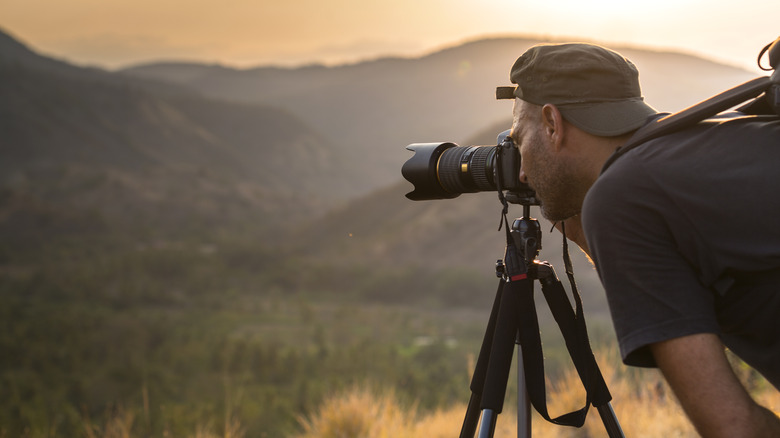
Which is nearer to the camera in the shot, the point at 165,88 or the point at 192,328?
the point at 192,328

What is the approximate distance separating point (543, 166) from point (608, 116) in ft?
0.57

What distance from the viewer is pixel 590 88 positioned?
142 cm

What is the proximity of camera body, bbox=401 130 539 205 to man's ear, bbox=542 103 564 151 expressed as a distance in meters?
0.29

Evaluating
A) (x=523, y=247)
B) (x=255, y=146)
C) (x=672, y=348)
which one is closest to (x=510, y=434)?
(x=523, y=247)

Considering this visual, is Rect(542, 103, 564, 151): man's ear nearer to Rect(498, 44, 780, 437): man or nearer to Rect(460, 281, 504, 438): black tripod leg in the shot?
Rect(498, 44, 780, 437): man

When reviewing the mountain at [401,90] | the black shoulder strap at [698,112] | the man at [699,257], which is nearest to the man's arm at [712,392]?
the man at [699,257]

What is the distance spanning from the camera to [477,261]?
80.5ft

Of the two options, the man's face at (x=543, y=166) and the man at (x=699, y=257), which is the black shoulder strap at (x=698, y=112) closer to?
the man at (x=699, y=257)

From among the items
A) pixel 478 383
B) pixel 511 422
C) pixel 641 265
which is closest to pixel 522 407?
pixel 478 383

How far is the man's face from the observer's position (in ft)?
4.82

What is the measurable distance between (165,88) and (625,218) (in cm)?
7224

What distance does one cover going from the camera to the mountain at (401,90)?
2771 inches

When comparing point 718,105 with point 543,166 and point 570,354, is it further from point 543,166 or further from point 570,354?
point 570,354

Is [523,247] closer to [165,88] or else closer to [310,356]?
[310,356]
